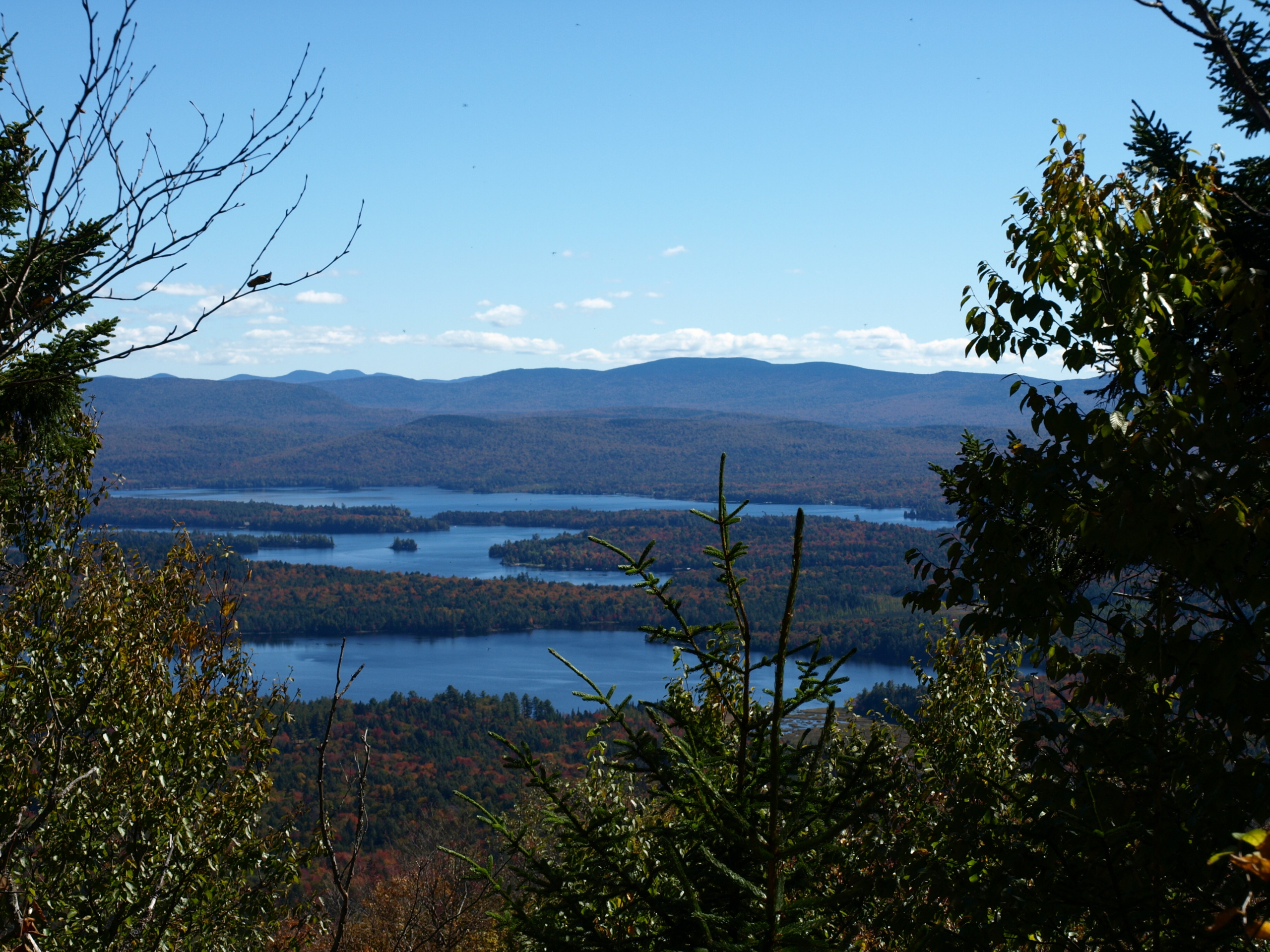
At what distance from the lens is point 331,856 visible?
2.61 meters

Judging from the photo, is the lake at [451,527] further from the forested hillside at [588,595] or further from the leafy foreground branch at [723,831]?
the leafy foreground branch at [723,831]

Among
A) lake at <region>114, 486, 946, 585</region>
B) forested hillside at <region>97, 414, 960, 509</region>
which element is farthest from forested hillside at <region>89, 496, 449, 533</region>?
forested hillside at <region>97, 414, 960, 509</region>

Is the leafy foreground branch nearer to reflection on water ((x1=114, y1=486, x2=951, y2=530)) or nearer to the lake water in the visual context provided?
the lake water

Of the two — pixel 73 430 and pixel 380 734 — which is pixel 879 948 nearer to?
pixel 73 430

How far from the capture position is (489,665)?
61.8m

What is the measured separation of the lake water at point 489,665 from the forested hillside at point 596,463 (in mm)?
72547

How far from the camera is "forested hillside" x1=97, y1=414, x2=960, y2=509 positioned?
153m

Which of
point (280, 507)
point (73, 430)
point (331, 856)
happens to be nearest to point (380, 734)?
point (73, 430)

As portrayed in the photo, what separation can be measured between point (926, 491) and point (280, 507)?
92487 mm

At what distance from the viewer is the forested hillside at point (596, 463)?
153 m

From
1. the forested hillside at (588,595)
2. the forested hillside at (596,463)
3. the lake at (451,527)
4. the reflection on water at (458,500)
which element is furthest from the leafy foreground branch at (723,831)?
the forested hillside at (596,463)

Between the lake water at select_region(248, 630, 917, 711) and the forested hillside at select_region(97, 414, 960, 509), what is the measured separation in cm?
7255

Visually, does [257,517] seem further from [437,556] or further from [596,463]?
[596,463]

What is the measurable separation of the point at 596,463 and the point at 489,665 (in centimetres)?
12283
